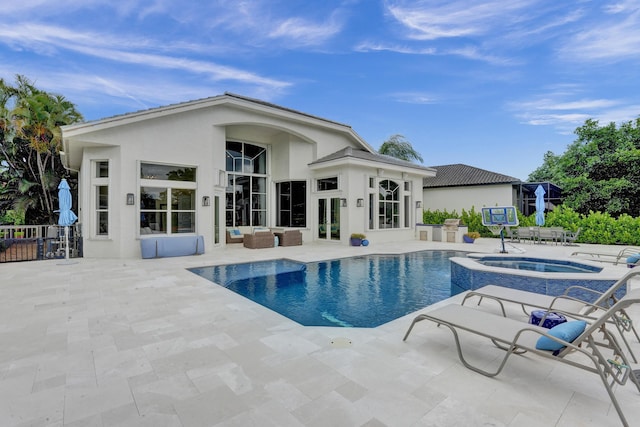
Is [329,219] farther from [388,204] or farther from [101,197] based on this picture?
[101,197]

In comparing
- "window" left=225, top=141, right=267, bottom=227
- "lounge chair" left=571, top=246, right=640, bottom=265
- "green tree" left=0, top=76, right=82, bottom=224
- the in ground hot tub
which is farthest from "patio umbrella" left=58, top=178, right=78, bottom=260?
"lounge chair" left=571, top=246, right=640, bottom=265

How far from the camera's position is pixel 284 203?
669 inches

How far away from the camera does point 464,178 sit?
22484 mm

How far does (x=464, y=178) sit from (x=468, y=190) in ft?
4.41

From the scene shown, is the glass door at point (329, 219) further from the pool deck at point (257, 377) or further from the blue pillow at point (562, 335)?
the blue pillow at point (562, 335)

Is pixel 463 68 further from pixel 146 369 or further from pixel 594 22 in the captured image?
pixel 146 369

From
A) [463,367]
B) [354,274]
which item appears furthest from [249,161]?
[463,367]

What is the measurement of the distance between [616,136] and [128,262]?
1157 inches

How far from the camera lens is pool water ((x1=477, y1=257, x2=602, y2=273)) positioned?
8.60 m

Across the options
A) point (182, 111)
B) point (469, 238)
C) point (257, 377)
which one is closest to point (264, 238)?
point (182, 111)

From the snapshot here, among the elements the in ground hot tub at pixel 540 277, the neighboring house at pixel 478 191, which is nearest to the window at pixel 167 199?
the in ground hot tub at pixel 540 277

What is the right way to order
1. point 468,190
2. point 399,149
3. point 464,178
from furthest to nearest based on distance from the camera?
point 399,149
point 464,178
point 468,190

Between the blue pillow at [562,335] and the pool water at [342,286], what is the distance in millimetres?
2456

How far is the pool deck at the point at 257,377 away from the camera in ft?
7.95
